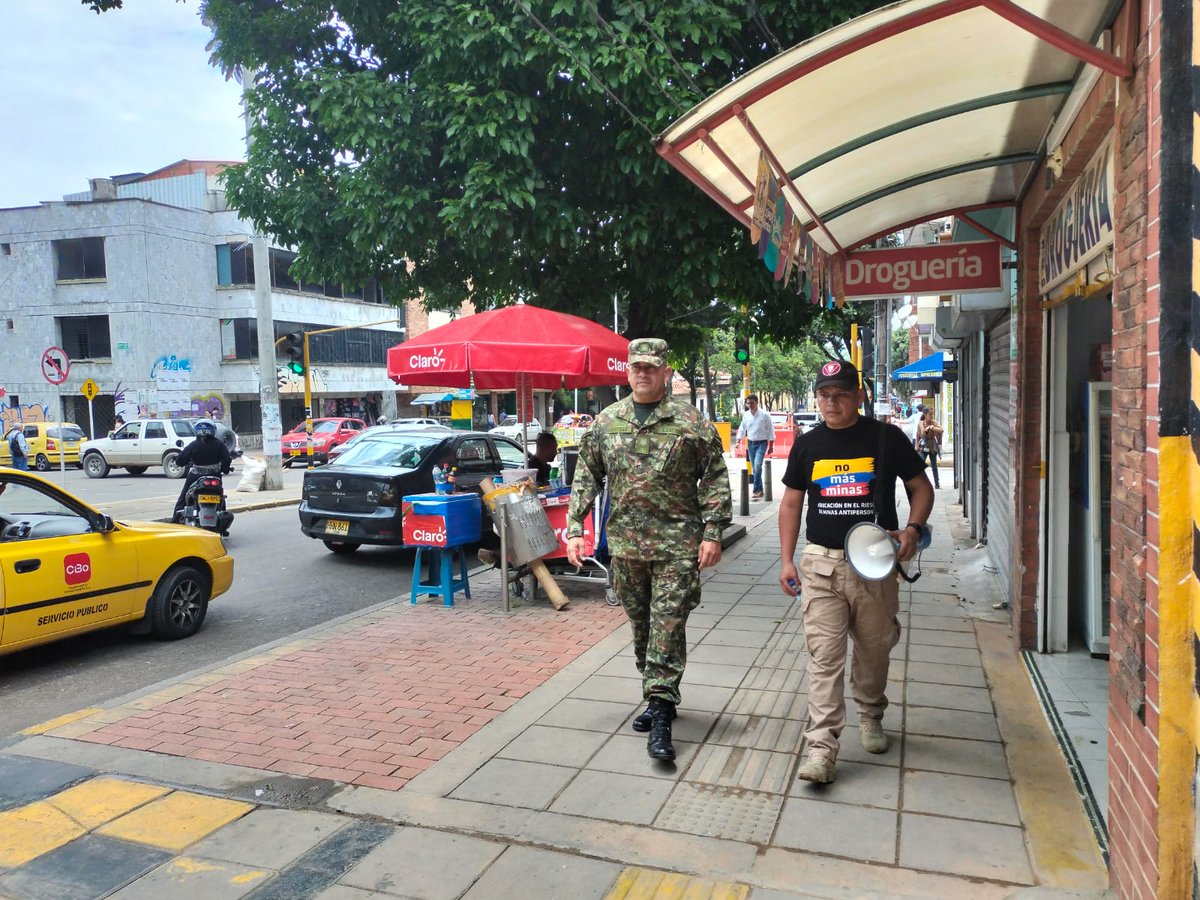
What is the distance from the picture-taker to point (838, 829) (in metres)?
3.60

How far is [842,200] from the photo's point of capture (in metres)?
5.75

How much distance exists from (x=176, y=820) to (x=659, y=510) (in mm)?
2481

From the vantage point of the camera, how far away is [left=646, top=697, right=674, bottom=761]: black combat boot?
426 cm

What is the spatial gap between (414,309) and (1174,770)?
51311 mm

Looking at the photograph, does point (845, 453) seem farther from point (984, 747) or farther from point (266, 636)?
point (266, 636)

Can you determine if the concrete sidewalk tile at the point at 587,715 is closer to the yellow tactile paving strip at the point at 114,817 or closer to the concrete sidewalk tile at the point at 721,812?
the concrete sidewalk tile at the point at 721,812

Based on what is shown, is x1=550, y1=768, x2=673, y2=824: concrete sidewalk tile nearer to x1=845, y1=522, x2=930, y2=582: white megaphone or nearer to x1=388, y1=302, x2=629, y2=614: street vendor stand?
x1=845, y1=522, x2=930, y2=582: white megaphone

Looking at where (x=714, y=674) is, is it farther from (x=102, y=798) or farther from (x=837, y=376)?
(x=102, y=798)

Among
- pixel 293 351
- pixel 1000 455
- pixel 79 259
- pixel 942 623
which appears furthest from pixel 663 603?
pixel 79 259

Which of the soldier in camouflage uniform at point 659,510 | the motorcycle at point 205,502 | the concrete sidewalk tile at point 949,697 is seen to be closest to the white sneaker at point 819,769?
the soldier in camouflage uniform at point 659,510

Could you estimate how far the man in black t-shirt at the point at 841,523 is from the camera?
4043mm

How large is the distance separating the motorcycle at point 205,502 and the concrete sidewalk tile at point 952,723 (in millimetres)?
9517

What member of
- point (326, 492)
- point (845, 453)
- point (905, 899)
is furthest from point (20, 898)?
point (326, 492)

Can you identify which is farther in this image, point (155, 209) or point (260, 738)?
point (155, 209)
